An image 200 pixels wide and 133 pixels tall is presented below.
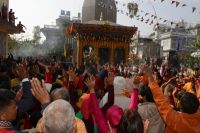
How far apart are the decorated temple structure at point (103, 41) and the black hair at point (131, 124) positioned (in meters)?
31.7

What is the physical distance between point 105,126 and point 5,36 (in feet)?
82.8

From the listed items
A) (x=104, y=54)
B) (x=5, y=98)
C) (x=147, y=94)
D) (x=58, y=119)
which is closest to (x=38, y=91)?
(x=5, y=98)

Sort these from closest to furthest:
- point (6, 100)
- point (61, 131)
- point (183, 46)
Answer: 1. point (61, 131)
2. point (6, 100)
3. point (183, 46)

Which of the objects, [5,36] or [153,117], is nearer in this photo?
[153,117]

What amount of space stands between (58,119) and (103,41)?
109ft

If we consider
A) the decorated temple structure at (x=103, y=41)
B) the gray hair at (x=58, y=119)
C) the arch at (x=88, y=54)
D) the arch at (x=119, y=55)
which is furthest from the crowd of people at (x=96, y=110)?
the arch at (x=119, y=55)

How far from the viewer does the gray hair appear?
10.9 ft

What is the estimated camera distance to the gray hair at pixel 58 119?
10.9 ft

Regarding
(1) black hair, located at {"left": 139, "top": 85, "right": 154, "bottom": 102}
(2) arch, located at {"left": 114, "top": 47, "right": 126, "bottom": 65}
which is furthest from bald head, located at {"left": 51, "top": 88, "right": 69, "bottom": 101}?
(2) arch, located at {"left": 114, "top": 47, "right": 126, "bottom": 65}

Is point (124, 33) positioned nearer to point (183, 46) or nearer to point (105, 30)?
point (105, 30)

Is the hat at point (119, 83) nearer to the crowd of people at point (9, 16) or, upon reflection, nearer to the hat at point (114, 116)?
the hat at point (114, 116)

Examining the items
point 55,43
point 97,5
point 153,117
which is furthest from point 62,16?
point 153,117

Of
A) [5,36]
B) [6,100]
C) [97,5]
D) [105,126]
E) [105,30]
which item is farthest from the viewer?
[97,5]

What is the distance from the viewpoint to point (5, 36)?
28.6 meters
